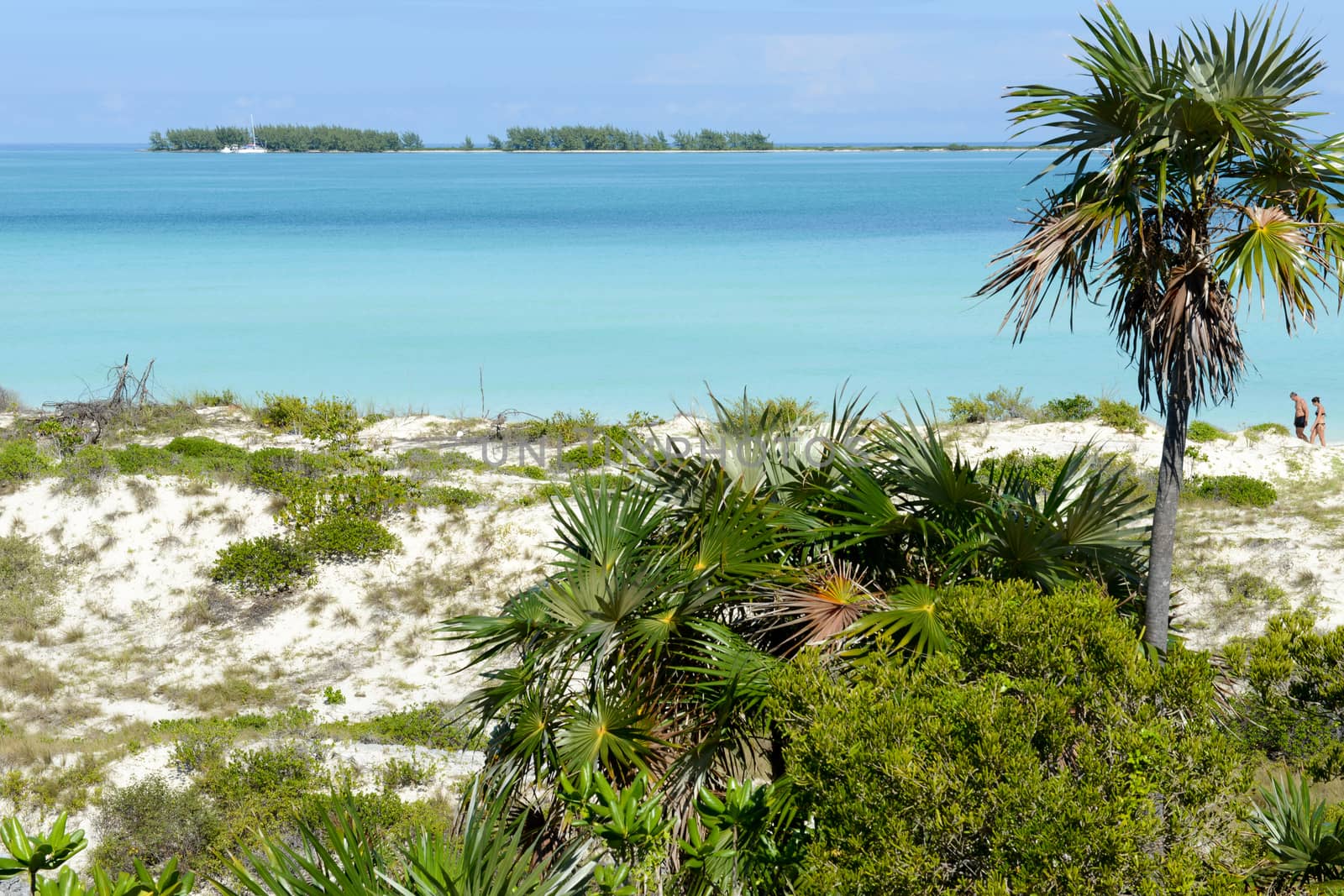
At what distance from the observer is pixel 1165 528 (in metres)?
6.11

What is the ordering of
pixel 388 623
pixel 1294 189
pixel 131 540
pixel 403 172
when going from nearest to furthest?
1. pixel 1294 189
2. pixel 388 623
3. pixel 131 540
4. pixel 403 172

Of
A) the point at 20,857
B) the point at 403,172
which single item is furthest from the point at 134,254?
the point at 403,172

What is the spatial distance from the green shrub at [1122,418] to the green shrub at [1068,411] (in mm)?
311

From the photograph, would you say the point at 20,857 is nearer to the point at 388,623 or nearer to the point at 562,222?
the point at 388,623

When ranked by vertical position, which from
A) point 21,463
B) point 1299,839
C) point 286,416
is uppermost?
point 1299,839

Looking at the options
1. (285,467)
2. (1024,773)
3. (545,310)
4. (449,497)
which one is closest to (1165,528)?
(1024,773)

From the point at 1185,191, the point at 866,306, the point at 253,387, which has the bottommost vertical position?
the point at 253,387

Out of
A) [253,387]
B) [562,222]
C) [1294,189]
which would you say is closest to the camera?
[1294,189]

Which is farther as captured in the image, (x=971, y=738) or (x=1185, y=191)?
(x=1185, y=191)

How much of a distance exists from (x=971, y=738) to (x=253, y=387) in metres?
30.7

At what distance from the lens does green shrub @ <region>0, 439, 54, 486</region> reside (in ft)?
54.9

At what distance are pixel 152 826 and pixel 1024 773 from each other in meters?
7.13

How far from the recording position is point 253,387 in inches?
1251

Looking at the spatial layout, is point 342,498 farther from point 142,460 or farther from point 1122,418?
point 1122,418
